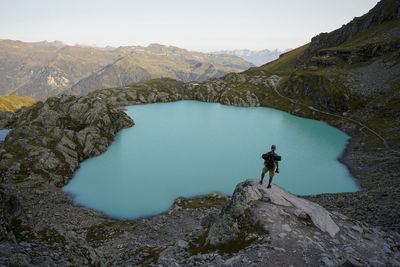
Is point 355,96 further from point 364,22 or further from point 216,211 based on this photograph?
point 216,211

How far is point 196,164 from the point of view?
6050cm

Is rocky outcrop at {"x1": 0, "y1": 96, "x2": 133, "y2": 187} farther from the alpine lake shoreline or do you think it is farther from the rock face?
the rock face

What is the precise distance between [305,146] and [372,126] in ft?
119

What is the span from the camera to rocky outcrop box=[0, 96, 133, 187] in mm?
48494

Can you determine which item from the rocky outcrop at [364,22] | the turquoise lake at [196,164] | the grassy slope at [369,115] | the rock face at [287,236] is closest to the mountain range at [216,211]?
the rock face at [287,236]

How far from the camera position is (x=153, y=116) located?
12825 cm

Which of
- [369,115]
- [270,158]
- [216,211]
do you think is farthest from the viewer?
[369,115]

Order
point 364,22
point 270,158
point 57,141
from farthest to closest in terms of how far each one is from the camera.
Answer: point 364,22 < point 57,141 < point 270,158

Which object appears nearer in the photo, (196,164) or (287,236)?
(287,236)

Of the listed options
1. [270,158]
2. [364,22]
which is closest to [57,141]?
[270,158]

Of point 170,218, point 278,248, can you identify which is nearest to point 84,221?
point 170,218

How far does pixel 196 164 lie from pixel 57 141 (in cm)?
4116

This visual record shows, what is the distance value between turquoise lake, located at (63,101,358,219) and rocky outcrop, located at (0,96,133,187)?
165 inches

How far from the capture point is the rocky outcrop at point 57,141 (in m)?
48.5
